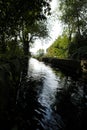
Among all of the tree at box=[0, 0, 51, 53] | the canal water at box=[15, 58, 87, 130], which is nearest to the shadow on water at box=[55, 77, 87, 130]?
the canal water at box=[15, 58, 87, 130]

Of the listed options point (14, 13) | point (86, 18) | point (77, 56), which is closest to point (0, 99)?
point (14, 13)

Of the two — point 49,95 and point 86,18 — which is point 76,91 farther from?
point 86,18

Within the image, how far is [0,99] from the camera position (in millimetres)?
5590

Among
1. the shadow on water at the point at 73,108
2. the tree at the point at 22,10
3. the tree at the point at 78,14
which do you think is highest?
the tree at the point at 78,14

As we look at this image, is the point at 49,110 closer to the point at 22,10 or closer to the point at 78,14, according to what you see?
the point at 22,10

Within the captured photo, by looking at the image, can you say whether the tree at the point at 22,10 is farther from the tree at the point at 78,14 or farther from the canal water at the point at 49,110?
the tree at the point at 78,14

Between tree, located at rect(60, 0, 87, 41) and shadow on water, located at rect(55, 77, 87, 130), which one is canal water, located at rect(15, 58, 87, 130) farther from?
tree, located at rect(60, 0, 87, 41)

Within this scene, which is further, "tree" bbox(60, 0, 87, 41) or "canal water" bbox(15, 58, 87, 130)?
"tree" bbox(60, 0, 87, 41)

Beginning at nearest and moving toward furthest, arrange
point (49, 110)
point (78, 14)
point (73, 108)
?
1. point (49, 110)
2. point (73, 108)
3. point (78, 14)

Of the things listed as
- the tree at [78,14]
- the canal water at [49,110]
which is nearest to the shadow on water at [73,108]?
the canal water at [49,110]

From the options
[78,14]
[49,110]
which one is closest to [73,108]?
[49,110]

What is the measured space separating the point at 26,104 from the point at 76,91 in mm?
3877

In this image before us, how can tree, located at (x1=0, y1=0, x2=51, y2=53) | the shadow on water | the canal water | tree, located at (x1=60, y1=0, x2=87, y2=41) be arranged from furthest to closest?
tree, located at (x1=60, y1=0, x2=87, y2=41)
tree, located at (x1=0, y1=0, x2=51, y2=53)
the shadow on water
the canal water

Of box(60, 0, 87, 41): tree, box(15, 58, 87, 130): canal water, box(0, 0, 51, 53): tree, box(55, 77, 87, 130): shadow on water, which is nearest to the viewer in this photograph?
box(15, 58, 87, 130): canal water
